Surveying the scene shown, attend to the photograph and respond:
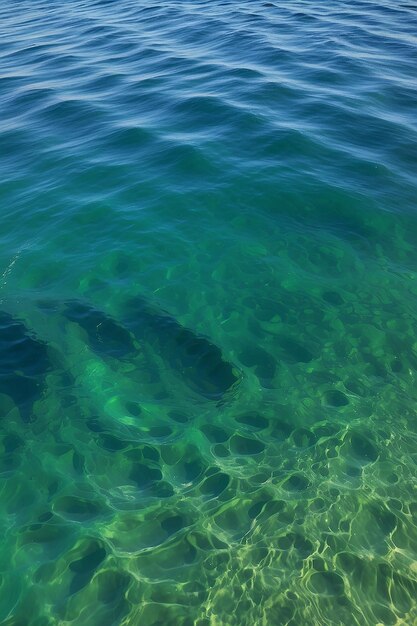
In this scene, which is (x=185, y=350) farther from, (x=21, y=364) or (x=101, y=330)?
(x=21, y=364)

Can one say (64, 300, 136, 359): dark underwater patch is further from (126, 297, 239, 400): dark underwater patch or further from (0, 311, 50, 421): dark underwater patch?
(0, 311, 50, 421): dark underwater patch

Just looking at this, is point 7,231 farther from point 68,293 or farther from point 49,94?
point 49,94

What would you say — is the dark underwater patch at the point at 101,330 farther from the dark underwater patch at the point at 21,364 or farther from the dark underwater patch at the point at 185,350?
the dark underwater patch at the point at 21,364

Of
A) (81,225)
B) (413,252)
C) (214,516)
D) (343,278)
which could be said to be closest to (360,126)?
(413,252)

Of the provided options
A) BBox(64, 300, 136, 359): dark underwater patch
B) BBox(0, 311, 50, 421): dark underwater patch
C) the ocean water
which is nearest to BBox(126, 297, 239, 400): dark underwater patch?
the ocean water

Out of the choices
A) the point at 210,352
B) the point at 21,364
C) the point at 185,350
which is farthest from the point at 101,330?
the point at 210,352

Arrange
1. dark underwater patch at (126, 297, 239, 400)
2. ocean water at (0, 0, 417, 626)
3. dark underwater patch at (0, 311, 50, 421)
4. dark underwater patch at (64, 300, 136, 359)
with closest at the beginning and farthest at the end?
1. ocean water at (0, 0, 417, 626)
2. dark underwater patch at (0, 311, 50, 421)
3. dark underwater patch at (126, 297, 239, 400)
4. dark underwater patch at (64, 300, 136, 359)
